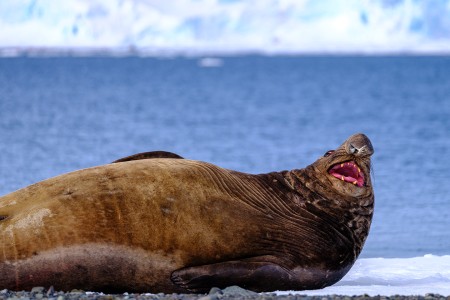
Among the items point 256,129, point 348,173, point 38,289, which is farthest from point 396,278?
point 256,129

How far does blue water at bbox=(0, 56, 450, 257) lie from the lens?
15.6m

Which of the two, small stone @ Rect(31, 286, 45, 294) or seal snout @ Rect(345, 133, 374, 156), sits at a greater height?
seal snout @ Rect(345, 133, 374, 156)

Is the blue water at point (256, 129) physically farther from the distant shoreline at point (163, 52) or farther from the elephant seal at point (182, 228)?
the distant shoreline at point (163, 52)

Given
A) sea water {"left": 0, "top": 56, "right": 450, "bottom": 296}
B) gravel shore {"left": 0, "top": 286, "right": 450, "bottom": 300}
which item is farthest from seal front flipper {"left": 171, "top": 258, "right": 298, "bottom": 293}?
sea water {"left": 0, "top": 56, "right": 450, "bottom": 296}

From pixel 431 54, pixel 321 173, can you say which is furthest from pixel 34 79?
pixel 431 54

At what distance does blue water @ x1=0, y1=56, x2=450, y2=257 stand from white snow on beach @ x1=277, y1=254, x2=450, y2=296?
2.22 meters

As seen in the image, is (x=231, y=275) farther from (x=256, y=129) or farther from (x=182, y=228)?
(x=256, y=129)

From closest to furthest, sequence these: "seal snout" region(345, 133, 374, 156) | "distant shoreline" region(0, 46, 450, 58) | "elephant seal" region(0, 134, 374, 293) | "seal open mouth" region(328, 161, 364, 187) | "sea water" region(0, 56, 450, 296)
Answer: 1. "elephant seal" region(0, 134, 374, 293)
2. "seal snout" region(345, 133, 374, 156)
3. "seal open mouth" region(328, 161, 364, 187)
4. "sea water" region(0, 56, 450, 296)
5. "distant shoreline" region(0, 46, 450, 58)

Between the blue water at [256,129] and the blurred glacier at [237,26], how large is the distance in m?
28.3

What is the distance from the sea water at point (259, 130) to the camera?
1504cm

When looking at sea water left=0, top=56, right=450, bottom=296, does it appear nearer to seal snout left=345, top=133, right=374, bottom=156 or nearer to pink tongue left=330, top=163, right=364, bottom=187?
pink tongue left=330, top=163, right=364, bottom=187

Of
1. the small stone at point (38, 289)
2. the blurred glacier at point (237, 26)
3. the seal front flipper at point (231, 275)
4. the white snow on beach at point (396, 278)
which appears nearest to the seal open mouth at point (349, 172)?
the white snow on beach at point (396, 278)

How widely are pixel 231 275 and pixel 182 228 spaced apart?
45cm

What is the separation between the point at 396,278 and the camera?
8.24m
